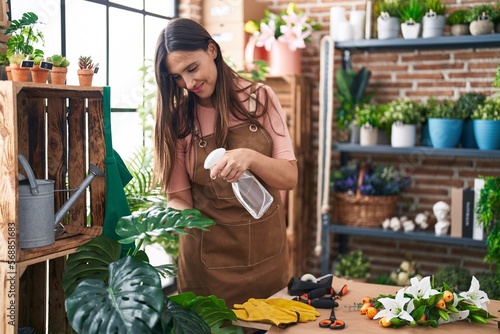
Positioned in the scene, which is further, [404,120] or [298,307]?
[404,120]

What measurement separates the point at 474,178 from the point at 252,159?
2498 mm

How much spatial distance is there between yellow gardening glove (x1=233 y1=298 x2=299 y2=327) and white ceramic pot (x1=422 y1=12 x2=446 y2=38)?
2.56m

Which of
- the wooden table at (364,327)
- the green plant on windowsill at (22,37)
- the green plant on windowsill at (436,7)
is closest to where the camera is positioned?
the wooden table at (364,327)

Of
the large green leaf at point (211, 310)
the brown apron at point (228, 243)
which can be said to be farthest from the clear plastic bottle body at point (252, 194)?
the large green leaf at point (211, 310)

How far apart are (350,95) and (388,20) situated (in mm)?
549

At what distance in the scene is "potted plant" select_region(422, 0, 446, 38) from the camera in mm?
3953

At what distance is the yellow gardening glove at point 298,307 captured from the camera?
1967 millimetres

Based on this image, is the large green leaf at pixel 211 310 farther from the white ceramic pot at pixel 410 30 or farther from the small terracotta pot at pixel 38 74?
the white ceramic pot at pixel 410 30

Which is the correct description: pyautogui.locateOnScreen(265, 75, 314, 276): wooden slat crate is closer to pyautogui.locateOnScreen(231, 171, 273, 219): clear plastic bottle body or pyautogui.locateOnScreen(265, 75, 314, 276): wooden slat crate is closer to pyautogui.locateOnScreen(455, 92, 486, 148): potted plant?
pyautogui.locateOnScreen(455, 92, 486, 148): potted plant

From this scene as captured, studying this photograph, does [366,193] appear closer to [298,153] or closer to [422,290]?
[298,153]

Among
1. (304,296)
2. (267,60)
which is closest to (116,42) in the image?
(267,60)

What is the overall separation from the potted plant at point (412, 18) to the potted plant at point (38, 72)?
267cm

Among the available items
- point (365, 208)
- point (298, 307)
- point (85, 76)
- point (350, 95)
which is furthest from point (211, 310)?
point (350, 95)

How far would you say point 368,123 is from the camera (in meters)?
4.13
